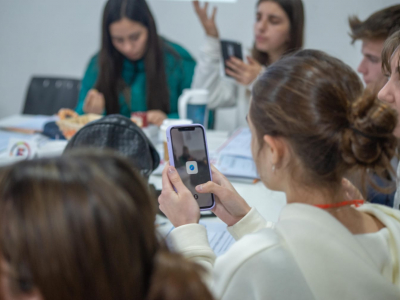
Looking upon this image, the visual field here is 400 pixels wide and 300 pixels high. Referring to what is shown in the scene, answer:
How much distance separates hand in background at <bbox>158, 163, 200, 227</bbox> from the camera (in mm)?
756

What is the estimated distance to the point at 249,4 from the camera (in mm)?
2611

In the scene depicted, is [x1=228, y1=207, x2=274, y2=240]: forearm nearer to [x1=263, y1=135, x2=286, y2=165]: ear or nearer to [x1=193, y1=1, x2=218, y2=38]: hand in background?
[x1=263, y1=135, x2=286, y2=165]: ear

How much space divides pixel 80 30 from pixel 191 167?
2462 mm

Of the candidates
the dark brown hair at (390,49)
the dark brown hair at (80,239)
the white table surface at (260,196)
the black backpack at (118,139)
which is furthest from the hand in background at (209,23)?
the dark brown hair at (80,239)

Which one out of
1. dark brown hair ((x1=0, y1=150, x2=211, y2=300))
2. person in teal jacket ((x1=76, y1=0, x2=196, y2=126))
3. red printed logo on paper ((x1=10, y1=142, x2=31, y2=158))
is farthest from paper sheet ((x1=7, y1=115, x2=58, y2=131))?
dark brown hair ((x1=0, y1=150, x2=211, y2=300))

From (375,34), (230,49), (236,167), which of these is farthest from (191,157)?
(230,49)

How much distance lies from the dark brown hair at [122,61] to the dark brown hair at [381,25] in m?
0.97

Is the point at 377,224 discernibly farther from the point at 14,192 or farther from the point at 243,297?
the point at 14,192

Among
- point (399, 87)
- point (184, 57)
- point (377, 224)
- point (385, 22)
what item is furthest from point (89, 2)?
point (377, 224)

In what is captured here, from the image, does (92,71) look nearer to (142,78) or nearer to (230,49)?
(142,78)

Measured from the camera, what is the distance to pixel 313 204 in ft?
2.15

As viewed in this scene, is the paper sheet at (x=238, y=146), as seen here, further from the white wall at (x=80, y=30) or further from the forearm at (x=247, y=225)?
the white wall at (x=80, y=30)

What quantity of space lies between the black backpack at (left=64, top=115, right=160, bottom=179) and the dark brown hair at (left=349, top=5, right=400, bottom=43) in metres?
0.90

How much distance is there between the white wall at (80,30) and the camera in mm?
2535
